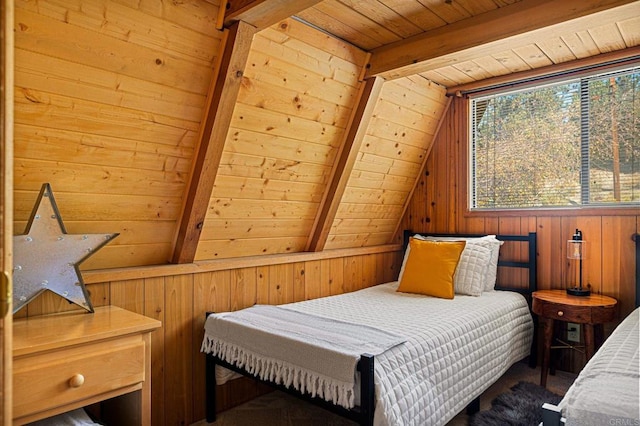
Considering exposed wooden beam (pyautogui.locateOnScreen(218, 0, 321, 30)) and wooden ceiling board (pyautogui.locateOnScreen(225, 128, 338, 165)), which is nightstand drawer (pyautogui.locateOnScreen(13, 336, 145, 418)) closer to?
wooden ceiling board (pyautogui.locateOnScreen(225, 128, 338, 165))

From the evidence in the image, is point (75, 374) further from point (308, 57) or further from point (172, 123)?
point (308, 57)

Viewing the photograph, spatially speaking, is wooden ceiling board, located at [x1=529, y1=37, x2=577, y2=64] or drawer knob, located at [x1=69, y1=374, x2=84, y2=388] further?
wooden ceiling board, located at [x1=529, y1=37, x2=577, y2=64]

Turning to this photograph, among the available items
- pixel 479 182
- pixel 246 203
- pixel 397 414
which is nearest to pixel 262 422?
pixel 397 414

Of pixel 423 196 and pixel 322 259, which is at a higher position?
pixel 423 196

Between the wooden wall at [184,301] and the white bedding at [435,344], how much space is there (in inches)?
12.4

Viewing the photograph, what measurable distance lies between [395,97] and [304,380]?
6.70 feet

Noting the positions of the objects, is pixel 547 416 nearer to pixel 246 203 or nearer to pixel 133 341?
pixel 133 341

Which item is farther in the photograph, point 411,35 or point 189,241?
point 411,35

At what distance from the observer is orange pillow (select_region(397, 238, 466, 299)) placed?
3.02 metres

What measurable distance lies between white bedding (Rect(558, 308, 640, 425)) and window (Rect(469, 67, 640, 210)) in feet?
5.63

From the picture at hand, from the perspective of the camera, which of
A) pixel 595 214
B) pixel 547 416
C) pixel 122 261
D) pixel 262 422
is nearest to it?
pixel 547 416

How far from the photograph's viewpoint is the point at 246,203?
2635 mm

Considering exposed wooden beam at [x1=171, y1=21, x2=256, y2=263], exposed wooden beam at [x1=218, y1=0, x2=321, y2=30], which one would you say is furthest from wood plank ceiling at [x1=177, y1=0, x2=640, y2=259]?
exposed wooden beam at [x1=171, y1=21, x2=256, y2=263]

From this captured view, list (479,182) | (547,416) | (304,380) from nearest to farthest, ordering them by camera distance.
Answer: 1. (547,416)
2. (304,380)
3. (479,182)
